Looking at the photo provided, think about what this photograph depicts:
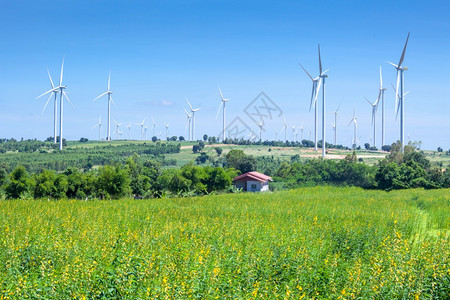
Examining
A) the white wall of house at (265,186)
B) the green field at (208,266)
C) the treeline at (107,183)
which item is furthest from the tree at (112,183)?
the green field at (208,266)

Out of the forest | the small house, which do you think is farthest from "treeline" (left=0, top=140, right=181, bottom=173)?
the small house

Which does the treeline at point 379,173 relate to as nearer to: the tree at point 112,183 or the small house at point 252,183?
the small house at point 252,183

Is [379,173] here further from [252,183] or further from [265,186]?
[252,183]

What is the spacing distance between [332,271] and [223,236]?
5.07 metres

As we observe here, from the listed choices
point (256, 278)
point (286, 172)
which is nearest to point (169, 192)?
point (286, 172)

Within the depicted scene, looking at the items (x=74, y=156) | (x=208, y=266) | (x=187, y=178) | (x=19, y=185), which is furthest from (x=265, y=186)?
(x=74, y=156)

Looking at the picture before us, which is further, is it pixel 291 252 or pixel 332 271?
pixel 291 252

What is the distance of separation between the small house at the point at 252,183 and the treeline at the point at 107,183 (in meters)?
9.09

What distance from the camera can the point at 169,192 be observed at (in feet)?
220

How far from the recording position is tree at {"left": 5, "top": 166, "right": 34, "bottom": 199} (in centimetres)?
5481

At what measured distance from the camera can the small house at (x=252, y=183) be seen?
3100 inches

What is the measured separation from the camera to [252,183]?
3132 inches

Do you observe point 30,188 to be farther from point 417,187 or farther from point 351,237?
point 417,187

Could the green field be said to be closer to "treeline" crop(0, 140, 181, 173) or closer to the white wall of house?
the white wall of house
